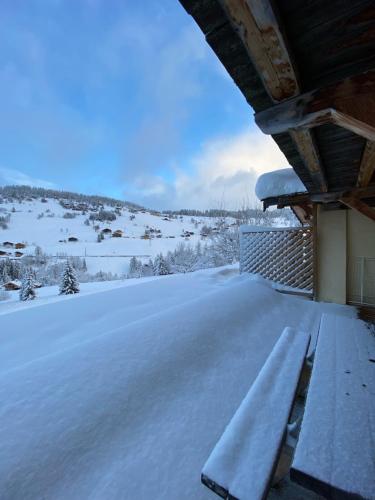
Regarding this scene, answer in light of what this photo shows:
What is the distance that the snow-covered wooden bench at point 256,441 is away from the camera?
699mm

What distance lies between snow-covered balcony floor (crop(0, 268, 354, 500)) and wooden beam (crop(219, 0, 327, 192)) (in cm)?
175

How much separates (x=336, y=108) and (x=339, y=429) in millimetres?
1315

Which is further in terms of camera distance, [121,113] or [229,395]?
[121,113]

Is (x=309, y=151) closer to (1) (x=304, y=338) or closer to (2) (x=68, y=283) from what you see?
(1) (x=304, y=338)

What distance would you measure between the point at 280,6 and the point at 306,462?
4.79ft

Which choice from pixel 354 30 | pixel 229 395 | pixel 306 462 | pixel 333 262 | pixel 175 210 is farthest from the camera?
pixel 175 210

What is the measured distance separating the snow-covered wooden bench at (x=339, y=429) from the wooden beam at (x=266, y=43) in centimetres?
137

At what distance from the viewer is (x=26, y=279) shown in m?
11.3

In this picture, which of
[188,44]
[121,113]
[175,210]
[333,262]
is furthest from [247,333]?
[175,210]

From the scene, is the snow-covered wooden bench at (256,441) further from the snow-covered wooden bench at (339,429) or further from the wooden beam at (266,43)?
the wooden beam at (266,43)

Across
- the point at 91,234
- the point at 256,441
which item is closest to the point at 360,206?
the point at 256,441

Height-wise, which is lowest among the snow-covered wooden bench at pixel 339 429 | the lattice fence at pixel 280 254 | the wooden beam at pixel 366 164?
the snow-covered wooden bench at pixel 339 429

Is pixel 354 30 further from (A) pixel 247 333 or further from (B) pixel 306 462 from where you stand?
(A) pixel 247 333

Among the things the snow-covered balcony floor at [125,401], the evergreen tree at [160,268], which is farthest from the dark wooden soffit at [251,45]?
the evergreen tree at [160,268]
